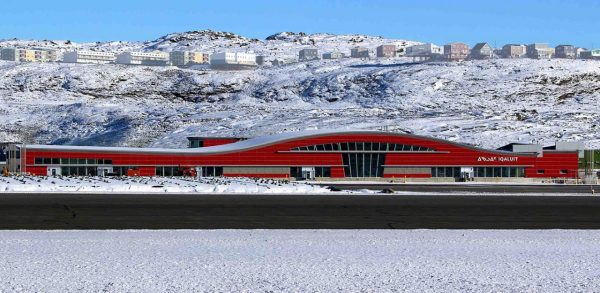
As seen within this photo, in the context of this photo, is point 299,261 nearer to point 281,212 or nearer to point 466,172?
point 281,212

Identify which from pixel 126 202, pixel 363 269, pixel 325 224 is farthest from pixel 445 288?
pixel 126 202

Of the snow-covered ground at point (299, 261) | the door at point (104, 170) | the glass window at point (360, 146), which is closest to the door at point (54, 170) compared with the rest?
the door at point (104, 170)

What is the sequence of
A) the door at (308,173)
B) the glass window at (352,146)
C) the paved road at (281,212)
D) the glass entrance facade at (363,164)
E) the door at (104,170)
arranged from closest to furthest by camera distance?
the paved road at (281,212) < the door at (104,170) < the door at (308,173) < the glass window at (352,146) < the glass entrance facade at (363,164)

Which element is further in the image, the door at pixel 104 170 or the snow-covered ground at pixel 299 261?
the door at pixel 104 170

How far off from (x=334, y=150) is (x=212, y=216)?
78.2 m

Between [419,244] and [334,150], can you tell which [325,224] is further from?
[334,150]

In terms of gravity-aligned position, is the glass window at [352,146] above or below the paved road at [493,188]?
above

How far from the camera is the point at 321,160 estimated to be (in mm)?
114562

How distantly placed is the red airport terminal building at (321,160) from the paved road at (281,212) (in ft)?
190

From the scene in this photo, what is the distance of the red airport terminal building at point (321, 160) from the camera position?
108688mm

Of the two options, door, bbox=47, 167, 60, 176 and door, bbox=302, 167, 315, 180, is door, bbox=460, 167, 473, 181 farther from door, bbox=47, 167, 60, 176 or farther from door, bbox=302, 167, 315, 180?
door, bbox=47, 167, 60, 176

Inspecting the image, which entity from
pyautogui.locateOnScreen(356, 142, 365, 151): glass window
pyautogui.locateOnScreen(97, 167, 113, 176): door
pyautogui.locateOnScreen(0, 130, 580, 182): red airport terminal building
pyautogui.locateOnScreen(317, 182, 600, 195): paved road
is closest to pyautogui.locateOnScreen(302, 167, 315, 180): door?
pyautogui.locateOnScreen(0, 130, 580, 182): red airport terminal building

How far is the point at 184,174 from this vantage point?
10800 cm

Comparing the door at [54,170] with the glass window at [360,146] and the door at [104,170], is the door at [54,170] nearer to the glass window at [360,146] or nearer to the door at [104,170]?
the door at [104,170]
